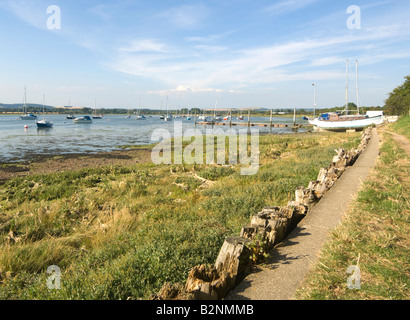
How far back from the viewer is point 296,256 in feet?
12.7

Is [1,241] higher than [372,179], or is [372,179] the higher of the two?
[372,179]

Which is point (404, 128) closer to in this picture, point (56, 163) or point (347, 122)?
point (347, 122)

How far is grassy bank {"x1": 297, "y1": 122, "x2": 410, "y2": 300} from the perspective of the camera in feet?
9.68

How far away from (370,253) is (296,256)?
1069 millimetres

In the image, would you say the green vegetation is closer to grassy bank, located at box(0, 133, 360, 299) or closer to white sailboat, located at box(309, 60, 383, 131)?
white sailboat, located at box(309, 60, 383, 131)

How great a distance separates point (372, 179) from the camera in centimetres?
779

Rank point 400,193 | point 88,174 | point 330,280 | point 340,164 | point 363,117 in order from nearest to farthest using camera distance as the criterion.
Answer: point 330,280 → point 400,193 → point 340,164 → point 88,174 → point 363,117

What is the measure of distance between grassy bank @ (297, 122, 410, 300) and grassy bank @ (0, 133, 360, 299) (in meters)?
1.73

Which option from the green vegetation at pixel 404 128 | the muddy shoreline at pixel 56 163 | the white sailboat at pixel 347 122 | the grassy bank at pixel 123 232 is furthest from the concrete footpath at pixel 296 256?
the white sailboat at pixel 347 122

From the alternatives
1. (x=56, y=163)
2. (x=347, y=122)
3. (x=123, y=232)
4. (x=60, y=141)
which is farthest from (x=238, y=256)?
(x=347, y=122)

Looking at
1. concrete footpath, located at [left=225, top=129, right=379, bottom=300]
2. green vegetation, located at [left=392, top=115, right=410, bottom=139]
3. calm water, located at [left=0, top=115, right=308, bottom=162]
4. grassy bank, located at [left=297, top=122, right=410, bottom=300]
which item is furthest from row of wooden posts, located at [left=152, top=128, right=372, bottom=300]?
calm water, located at [left=0, top=115, right=308, bottom=162]

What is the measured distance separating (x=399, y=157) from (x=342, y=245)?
1034cm
